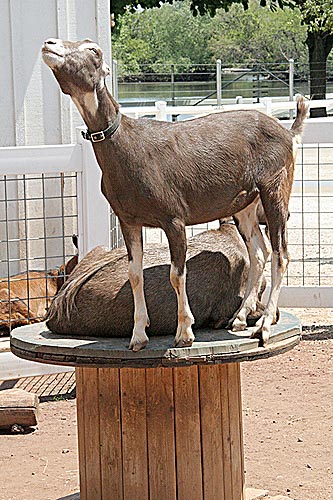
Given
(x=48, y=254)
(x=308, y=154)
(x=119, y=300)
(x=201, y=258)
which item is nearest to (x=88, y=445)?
(x=119, y=300)

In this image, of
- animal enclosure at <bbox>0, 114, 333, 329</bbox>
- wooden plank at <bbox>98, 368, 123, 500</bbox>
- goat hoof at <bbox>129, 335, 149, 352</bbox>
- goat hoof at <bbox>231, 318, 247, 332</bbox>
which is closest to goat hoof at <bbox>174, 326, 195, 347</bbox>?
goat hoof at <bbox>129, 335, 149, 352</bbox>

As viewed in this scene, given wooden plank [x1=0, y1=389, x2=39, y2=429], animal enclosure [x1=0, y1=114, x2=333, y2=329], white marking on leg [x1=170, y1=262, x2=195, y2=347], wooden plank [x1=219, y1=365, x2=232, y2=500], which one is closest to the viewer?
white marking on leg [x1=170, y1=262, x2=195, y2=347]

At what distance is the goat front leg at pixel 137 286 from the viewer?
362 cm

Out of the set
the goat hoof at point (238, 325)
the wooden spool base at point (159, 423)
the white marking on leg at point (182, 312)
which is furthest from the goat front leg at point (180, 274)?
the goat hoof at point (238, 325)

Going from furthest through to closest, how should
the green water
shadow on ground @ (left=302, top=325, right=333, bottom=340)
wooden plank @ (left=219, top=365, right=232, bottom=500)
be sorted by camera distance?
the green water, shadow on ground @ (left=302, top=325, right=333, bottom=340), wooden plank @ (left=219, top=365, right=232, bottom=500)

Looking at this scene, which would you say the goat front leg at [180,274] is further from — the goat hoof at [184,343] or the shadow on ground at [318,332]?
the shadow on ground at [318,332]

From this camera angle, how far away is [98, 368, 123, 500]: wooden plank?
157 inches

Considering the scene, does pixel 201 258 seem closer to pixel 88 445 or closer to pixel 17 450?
pixel 88 445

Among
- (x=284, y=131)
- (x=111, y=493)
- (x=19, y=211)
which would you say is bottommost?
(x=111, y=493)

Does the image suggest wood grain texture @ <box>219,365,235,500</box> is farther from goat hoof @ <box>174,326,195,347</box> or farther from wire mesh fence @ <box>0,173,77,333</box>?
wire mesh fence @ <box>0,173,77,333</box>

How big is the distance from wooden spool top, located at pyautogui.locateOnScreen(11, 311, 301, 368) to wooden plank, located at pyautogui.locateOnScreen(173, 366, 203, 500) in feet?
0.66

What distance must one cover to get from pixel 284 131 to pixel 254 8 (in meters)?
66.6

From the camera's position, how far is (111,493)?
13.4 feet

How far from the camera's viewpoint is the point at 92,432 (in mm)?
4070
